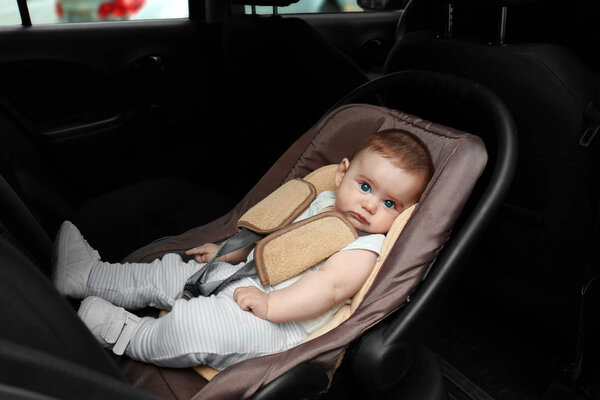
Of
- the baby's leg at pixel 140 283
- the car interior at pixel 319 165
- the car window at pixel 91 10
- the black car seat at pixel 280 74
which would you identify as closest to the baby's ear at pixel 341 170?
the car interior at pixel 319 165

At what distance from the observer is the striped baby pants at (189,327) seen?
1.08 metres

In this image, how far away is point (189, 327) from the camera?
1.08 meters

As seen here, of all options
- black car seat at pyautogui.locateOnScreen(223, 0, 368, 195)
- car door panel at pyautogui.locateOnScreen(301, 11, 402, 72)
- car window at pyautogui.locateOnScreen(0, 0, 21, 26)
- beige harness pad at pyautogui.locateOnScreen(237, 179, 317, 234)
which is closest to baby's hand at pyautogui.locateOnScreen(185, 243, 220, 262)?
beige harness pad at pyautogui.locateOnScreen(237, 179, 317, 234)

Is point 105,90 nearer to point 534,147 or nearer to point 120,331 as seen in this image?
point 120,331

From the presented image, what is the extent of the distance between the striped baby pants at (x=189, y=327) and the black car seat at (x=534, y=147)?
0.74 m

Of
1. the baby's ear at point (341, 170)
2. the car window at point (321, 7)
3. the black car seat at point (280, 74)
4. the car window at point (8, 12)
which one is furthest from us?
the car window at point (321, 7)

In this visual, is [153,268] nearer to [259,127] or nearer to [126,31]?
[259,127]

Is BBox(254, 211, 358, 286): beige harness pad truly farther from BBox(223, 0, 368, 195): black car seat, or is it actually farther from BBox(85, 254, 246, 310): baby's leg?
BBox(223, 0, 368, 195): black car seat

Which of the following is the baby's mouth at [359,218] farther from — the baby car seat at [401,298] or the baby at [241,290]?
the baby car seat at [401,298]

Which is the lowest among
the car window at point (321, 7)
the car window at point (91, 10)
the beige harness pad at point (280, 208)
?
the beige harness pad at point (280, 208)

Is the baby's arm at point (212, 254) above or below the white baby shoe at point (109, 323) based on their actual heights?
below

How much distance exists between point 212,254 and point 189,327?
37 centimetres

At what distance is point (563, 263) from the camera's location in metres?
1.46

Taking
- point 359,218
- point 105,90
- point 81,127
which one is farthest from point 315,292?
point 105,90
